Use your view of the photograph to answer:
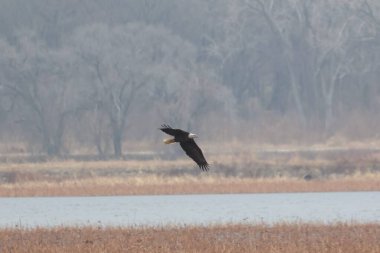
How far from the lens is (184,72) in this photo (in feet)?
219

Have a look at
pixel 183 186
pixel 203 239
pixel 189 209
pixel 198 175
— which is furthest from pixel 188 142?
pixel 198 175

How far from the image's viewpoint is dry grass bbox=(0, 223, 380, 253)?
876 inches

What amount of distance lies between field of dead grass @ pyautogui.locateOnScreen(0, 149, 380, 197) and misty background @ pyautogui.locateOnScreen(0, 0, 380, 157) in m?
6.43

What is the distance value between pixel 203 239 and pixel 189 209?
1383 centimetres

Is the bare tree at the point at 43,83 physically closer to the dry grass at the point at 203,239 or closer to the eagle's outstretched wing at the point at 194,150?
the dry grass at the point at 203,239

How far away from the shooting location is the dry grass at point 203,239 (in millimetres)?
22250

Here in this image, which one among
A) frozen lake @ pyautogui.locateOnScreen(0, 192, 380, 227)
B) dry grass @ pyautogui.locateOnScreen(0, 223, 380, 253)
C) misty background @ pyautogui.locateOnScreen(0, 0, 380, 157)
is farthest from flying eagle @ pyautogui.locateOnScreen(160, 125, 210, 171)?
misty background @ pyautogui.locateOnScreen(0, 0, 380, 157)

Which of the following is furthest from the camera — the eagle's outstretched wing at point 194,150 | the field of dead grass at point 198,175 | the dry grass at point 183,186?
the field of dead grass at point 198,175

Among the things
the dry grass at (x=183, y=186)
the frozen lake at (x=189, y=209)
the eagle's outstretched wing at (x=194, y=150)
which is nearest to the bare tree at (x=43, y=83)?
the dry grass at (x=183, y=186)

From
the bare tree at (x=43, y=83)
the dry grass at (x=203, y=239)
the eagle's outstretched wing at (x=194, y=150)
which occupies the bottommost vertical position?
the dry grass at (x=203, y=239)

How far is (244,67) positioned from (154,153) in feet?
52.7

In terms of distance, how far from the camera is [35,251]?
22.0m

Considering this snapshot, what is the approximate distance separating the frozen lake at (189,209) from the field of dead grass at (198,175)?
1476 millimetres

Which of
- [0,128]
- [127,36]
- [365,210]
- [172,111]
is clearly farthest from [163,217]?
[0,128]
